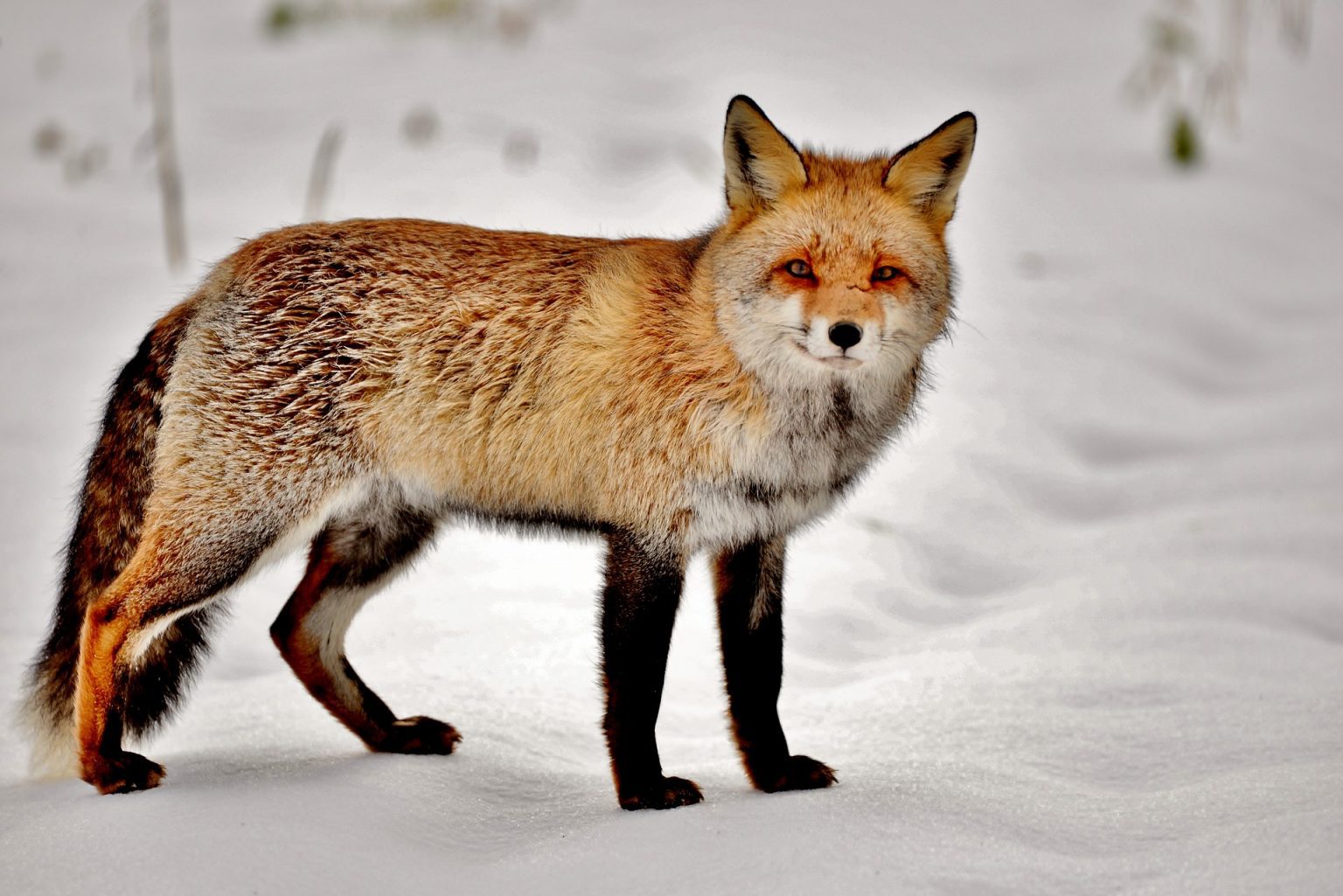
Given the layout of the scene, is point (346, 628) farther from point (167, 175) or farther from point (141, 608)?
point (167, 175)

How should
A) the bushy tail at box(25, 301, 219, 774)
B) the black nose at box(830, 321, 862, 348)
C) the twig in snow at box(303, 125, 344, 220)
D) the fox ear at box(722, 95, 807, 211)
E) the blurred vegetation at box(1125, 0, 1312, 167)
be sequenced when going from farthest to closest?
the blurred vegetation at box(1125, 0, 1312, 167) → the twig in snow at box(303, 125, 344, 220) → the bushy tail at box(25, 301, 219, 774) → the fox ear at box(722, 95, 807, 211) → the black nose at box(830, 321, 862, 348)

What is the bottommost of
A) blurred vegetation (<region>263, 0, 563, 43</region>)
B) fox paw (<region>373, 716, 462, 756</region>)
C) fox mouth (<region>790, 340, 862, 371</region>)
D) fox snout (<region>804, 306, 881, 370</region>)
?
fox paw (<region>373, 716, 462, 756</region>)

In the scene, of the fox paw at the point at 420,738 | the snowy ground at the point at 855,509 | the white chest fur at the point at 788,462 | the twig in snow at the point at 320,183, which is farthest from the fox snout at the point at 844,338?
the twig in snow at the point at 320,183

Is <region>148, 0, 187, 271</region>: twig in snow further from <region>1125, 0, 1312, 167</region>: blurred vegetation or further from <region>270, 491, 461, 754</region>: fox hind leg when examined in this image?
<region>1125, 0, 1312, 167</region>: blurred vegetation

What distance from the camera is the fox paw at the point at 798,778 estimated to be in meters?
3.94

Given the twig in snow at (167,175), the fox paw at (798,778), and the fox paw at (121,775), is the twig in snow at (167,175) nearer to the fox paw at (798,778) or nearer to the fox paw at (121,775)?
the fox paw at (121,775)

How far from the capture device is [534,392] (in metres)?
3.92

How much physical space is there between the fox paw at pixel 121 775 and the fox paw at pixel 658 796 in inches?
50.0

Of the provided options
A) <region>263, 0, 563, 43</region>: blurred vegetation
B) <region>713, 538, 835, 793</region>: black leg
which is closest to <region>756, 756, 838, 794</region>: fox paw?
<region>713, 538, 835, 793</region>: black leg

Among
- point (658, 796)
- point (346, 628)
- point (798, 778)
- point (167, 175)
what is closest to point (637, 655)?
point (658, 796)

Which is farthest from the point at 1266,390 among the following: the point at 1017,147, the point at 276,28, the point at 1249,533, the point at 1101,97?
the point at 276,28

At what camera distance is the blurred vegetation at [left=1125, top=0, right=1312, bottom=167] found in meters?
10.3

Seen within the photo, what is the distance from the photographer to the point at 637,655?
371cm

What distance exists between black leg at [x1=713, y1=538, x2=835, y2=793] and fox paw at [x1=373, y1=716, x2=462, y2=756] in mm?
915
